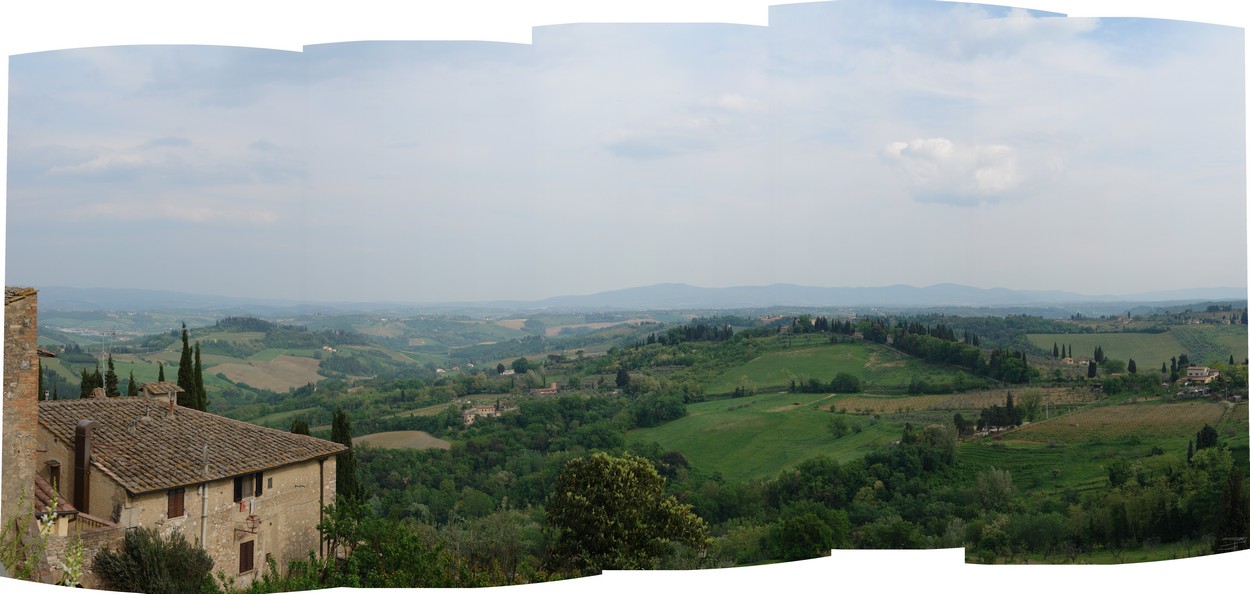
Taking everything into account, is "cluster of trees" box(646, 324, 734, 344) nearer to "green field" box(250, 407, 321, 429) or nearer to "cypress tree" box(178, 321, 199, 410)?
"green field" box(250, 407, 321, 429)

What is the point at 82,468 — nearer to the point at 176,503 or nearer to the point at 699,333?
the point at 176,503

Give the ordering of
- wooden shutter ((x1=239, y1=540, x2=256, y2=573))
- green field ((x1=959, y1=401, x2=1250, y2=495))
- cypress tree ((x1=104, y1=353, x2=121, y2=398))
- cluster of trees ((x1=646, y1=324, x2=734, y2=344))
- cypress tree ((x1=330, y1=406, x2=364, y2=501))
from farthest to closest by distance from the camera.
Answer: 1. cluster of trees ((x1=646, y1=324, x2=734, y2=344))
2. cypress tree ((x1=104, y1=353, x2=121, y2=398))
3. green field ((x1=959, y1=401, x2=1250, y2=495))
4. cypress tree ((x1=330, y1=406, x2=364, y2=501))
5. wooden shutter ((x1=239, y1=540, x2=256, y2=573))

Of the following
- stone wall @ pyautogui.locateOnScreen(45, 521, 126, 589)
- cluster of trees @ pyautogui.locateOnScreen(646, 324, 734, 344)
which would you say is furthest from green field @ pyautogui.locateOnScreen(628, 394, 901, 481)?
stone wall @ pyautogui.locateOnScreen(45, 521, 126, 589)

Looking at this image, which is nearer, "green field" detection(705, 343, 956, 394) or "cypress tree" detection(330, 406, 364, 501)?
"cypress tree" detection(330, 406, 364, 501)

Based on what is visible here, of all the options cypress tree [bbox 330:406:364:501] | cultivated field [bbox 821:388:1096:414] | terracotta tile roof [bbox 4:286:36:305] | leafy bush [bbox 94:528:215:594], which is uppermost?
terracotta tile roof [bbox 4:286:36:305]

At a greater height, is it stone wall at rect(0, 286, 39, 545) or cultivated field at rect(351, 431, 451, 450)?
stone wall at rect(0, 286, 39, 545)

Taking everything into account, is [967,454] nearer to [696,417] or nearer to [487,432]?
[696,417]


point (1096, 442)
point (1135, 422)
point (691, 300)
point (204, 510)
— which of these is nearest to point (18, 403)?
point (204, 510)

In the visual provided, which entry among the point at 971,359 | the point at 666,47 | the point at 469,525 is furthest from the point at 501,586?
the point at 971,359

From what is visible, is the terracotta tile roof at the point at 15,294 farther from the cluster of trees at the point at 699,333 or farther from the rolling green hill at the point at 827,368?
the rolling green hill at the point at 827,368
